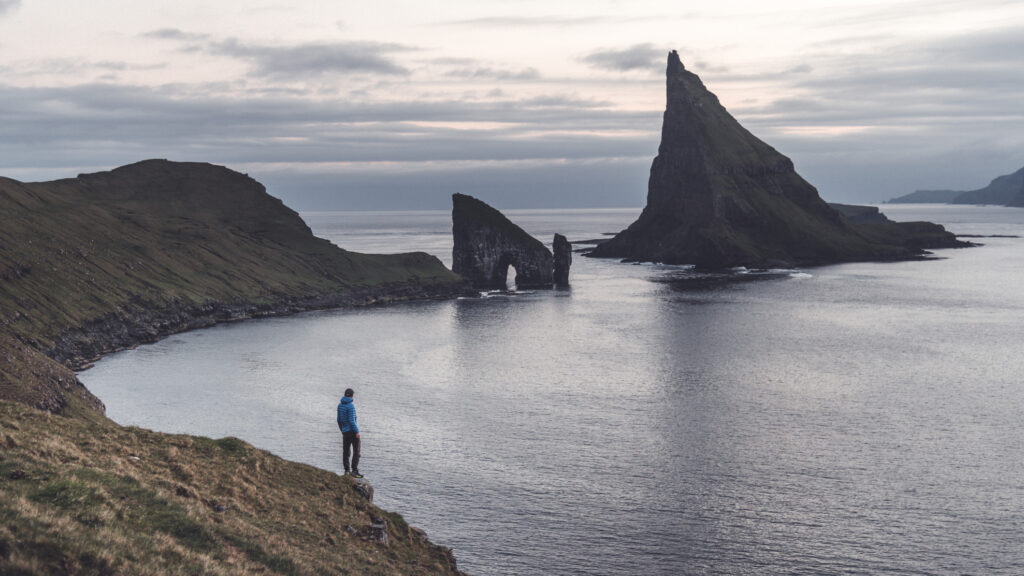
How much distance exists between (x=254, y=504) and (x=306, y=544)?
435 centimetres

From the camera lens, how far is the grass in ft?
77.8

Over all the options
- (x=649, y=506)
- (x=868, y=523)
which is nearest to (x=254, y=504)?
(x=649, y=506)

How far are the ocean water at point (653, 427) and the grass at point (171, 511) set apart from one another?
10230 mm

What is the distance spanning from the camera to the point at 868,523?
167ft

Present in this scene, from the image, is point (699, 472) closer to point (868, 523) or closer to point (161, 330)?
point (868, 523)

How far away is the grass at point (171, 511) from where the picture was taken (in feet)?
77.8

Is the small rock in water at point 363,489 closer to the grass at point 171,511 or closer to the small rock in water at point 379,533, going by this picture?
the grass at point 171,511

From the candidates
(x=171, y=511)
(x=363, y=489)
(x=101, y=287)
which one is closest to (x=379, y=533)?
(x=363, y=489)

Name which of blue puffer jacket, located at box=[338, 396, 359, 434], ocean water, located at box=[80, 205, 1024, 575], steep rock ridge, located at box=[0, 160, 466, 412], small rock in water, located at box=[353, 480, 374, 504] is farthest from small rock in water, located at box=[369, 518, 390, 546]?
steep rock ridge, located at box=[0, 160, 466, 412]

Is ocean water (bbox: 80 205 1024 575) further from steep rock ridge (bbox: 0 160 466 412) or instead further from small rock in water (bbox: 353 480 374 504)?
steep rock ridge (bbox: 0 160 466 412)

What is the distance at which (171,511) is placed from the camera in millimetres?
29047

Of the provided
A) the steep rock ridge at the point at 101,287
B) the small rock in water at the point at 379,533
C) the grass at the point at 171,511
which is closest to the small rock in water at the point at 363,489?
the grass at the point at 171,511

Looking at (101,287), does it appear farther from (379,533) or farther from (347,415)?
(379,533)

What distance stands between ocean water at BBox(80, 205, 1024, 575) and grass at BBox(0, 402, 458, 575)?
10230mm
